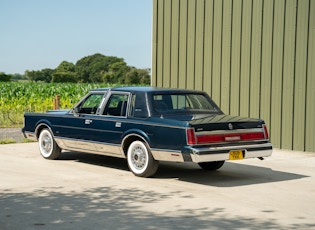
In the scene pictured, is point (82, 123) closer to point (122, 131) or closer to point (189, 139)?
point (122, 131)

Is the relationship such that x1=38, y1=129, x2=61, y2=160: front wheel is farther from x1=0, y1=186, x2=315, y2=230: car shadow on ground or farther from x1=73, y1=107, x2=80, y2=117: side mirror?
x1=0, y1=186, x2=315, y2=230: car shadow on ground

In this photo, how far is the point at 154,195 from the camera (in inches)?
328

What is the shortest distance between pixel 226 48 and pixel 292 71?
207 cm

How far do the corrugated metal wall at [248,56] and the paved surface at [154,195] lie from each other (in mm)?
2426

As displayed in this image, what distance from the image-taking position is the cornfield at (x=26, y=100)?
23312 mm

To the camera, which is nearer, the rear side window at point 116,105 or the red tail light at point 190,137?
the red tail light at point 190,137

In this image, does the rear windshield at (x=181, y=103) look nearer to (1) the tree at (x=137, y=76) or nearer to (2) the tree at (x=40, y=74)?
(1) the tree at (x=137, y=76)

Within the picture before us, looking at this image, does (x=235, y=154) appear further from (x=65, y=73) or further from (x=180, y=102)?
(x=65, y=73)

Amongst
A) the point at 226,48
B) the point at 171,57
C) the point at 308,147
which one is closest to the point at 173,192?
the point at 308,147

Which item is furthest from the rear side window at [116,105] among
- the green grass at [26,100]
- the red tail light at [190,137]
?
the green grass at [26,100]

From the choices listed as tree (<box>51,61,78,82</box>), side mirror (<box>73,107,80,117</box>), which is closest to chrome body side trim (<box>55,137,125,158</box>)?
side mirror (<box>73,107,80,117</box>)

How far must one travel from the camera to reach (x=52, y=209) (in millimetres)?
7355

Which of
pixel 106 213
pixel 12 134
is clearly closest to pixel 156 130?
pixel 106 213

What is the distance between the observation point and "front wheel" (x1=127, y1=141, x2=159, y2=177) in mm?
9672
